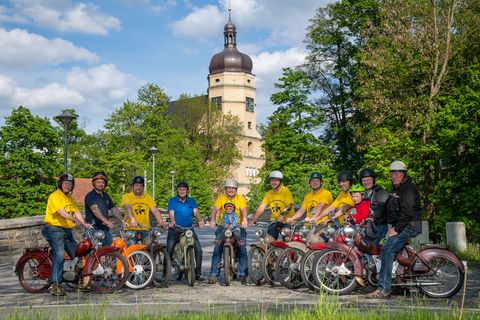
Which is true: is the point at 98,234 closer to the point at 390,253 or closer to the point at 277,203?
the point at 277,203

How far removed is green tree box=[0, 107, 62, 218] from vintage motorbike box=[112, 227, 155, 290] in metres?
37.7

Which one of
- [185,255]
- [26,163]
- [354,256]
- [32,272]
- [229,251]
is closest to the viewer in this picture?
[354,256]

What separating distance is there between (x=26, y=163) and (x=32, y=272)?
39.1 metres

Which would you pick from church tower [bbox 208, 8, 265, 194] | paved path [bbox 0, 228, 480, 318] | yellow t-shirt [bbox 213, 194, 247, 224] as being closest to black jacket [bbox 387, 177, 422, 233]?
paved path [bbox 0, 228, 480, 318]

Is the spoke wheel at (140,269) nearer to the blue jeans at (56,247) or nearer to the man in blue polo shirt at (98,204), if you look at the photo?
the man in blue polo shirt at (98,204)

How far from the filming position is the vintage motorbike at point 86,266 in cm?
891

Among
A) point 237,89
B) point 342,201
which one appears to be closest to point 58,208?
point 342,201

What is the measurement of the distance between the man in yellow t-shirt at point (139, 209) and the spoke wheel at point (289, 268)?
77.3 inches

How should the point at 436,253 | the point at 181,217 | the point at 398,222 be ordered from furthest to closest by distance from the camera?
1. the point at 181,217
2. the point at 436,253
3. the point at 398,222

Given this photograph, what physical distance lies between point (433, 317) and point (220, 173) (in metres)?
61.9

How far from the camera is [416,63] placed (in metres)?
23.9

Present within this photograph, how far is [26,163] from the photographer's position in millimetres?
45969

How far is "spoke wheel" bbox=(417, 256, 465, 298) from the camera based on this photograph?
8.10 m

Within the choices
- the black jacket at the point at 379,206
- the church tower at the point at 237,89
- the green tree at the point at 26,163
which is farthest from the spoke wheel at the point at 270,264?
the church tower at the point at 237,89
